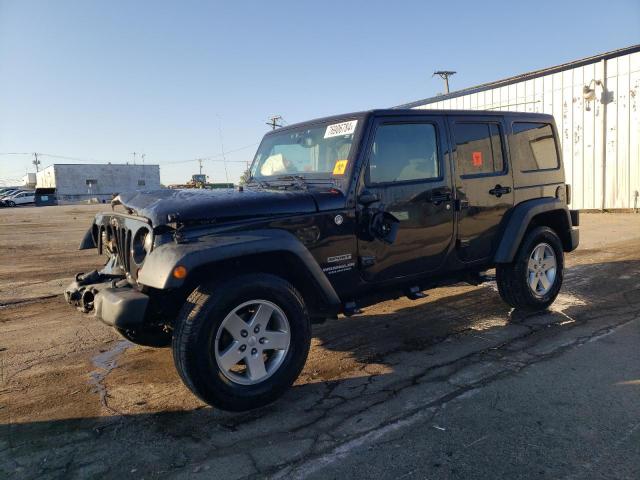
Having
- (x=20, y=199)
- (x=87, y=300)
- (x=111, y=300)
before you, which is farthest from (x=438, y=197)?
(x=20, y=199)

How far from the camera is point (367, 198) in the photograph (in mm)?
3768

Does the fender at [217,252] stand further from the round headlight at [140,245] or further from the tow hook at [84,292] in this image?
the tow hook at [84,292]

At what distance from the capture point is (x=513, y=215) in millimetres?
4918

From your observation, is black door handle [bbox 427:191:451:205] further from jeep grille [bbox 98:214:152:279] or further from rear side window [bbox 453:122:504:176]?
jeep grille [bbox 98:214:152:279]

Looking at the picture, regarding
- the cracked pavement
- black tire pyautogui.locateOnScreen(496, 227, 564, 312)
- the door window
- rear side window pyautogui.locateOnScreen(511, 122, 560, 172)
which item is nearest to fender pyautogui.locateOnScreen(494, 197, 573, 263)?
black tire pyautogui.locateOnScreen(496, 227, 564, 312)

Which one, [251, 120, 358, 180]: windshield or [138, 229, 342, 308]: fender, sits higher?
[251, 120, 358, 180]: windshield

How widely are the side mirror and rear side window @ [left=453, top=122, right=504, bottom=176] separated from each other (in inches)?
43.6

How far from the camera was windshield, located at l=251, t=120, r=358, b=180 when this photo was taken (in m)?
3.95

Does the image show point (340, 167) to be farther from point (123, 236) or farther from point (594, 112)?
→ point (594, 112)

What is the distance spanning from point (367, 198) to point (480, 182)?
4.71 feet

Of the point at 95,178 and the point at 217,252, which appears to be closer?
the point at 217,252

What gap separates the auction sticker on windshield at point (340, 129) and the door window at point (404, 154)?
0.20 metres

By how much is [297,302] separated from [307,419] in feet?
2.44

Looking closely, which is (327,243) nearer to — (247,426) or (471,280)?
(247,426)
